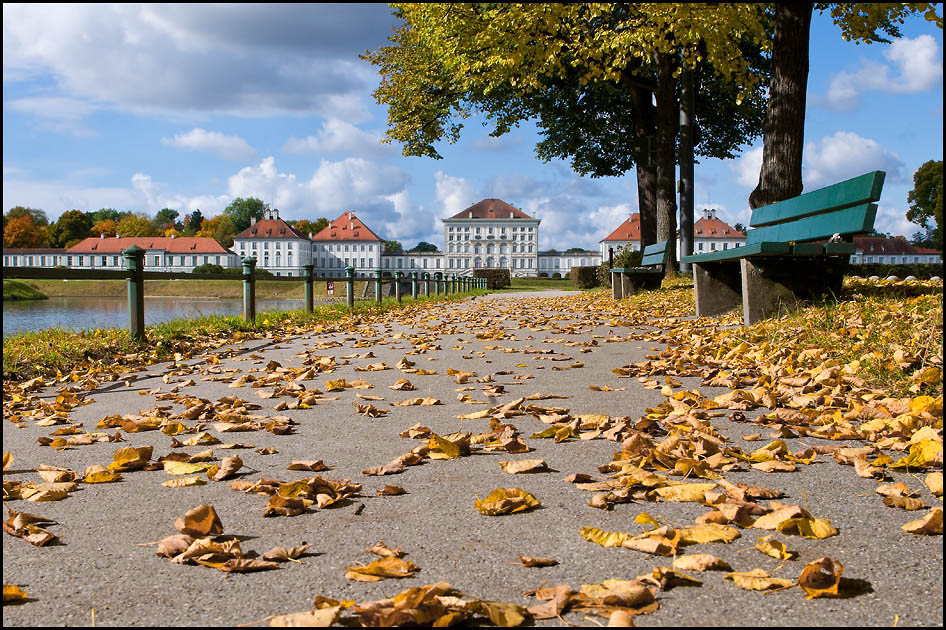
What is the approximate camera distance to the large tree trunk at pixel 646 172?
65.9 ft

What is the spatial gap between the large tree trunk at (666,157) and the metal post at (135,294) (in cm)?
1268

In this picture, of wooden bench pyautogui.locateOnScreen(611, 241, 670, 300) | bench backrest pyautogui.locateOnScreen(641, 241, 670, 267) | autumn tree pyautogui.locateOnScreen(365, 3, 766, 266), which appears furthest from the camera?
wooden bench pyautogui.locateOnScreen(611, 241, 670, 300)

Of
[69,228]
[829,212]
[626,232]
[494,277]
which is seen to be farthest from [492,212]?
[829,212]

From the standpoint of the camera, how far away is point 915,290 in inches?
284

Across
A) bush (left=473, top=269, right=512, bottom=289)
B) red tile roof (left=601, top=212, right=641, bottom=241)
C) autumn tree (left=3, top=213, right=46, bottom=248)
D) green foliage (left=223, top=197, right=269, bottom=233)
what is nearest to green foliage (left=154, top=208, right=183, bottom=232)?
green foliage (left=223, top=197, right=269, bottom=233)

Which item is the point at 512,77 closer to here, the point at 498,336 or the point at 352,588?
the point at 498,336

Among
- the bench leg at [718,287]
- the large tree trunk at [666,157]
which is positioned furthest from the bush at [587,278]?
the bench leg at [718,287]

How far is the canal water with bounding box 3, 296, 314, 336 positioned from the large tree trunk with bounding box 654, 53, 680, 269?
10.5m

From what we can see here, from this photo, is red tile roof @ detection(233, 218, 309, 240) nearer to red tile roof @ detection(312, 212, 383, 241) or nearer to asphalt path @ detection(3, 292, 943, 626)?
red tile roof @ detection(312, 212, 383, 241)

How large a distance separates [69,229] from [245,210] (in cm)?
4458

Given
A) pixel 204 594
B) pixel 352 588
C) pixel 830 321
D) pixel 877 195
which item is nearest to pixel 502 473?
pixel 352 588

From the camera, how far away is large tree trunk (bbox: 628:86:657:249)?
20078 mm

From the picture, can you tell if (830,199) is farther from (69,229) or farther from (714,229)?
(714,229)

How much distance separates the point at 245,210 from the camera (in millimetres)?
148875
